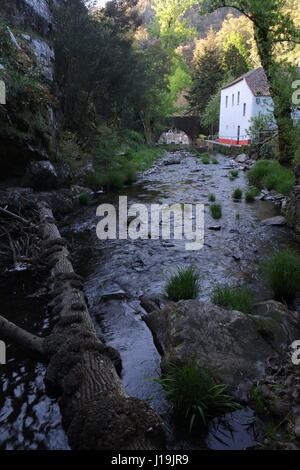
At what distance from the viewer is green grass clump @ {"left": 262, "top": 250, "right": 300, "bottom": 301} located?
253 inches

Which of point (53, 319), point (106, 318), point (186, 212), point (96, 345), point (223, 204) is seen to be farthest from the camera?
point (223, 204)

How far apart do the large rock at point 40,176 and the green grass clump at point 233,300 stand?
25.7 ft

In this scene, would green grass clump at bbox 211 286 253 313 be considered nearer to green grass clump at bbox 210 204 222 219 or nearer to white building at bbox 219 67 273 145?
green grass clump at bbox 210 204 222 219

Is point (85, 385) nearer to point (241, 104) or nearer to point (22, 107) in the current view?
point (22, 107)

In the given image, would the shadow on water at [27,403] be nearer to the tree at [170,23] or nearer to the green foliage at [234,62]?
the green foliage at [234,62]

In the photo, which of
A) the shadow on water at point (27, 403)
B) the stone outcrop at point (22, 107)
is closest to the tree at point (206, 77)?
the stone outcrop at point (22, 107)

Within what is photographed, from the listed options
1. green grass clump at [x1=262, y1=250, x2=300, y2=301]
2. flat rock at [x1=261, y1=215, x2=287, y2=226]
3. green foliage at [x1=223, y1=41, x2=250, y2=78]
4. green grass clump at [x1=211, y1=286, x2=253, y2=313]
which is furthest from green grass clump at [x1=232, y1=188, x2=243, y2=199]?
green foliage at [x1=223, y1=41, x2=250, y2=78]

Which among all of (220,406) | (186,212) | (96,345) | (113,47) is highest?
(113,47)

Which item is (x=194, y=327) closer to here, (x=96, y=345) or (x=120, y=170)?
(x=96, y=345)

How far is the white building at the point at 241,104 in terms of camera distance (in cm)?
3731

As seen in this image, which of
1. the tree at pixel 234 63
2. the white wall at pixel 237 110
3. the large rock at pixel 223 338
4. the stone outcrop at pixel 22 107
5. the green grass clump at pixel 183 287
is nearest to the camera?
the large rock at pixel 223 338

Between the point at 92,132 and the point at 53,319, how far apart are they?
Answer: 53.5 ft

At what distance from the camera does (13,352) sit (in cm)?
494

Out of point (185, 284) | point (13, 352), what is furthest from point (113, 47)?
point (13, 352)
